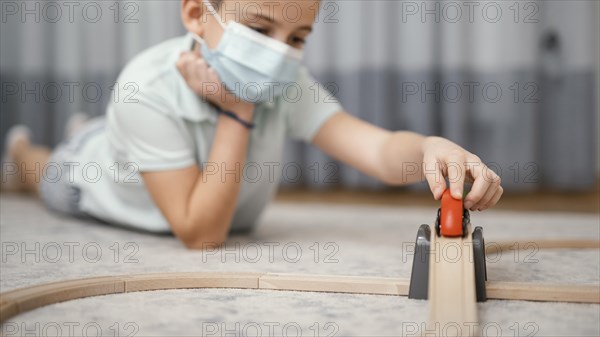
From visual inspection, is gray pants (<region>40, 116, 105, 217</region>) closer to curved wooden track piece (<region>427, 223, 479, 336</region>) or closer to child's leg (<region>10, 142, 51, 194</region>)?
child's leg (<region>10, 142, 51, 194</region>)

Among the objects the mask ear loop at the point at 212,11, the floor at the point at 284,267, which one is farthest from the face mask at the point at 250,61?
the floor at the point at 284,267

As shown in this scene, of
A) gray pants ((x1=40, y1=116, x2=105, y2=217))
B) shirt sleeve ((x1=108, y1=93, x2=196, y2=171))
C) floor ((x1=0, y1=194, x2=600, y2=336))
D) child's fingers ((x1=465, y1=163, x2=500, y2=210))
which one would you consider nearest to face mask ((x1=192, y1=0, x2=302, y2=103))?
shirt sleeve ((x1=108, y1=93, x2=196, y2=171))

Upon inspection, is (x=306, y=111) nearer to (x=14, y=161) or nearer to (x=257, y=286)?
(x=257, y=286)

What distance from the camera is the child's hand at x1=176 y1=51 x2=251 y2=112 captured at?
41.9 inches

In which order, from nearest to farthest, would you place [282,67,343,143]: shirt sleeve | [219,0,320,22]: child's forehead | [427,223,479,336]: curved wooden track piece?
[427,223,479,336]: curved wooden track piece → [219,0,320,22]: child's forehead → [282,67,343,143]: shirt sleeve

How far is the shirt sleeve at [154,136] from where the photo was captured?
1.08 m

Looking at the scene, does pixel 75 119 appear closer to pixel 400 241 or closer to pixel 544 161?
pixel 400 241

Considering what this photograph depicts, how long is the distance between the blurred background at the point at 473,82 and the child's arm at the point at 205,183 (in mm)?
787

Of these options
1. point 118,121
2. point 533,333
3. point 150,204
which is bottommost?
point 533,333

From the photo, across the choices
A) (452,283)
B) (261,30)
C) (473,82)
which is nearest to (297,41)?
(261,30)

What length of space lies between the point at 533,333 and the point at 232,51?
0.60 m

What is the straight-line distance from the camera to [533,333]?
0.64 metres

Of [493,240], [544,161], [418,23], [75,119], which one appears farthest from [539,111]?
[75,119]

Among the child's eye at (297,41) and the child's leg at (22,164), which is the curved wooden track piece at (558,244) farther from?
the child's leg at (22,164)
